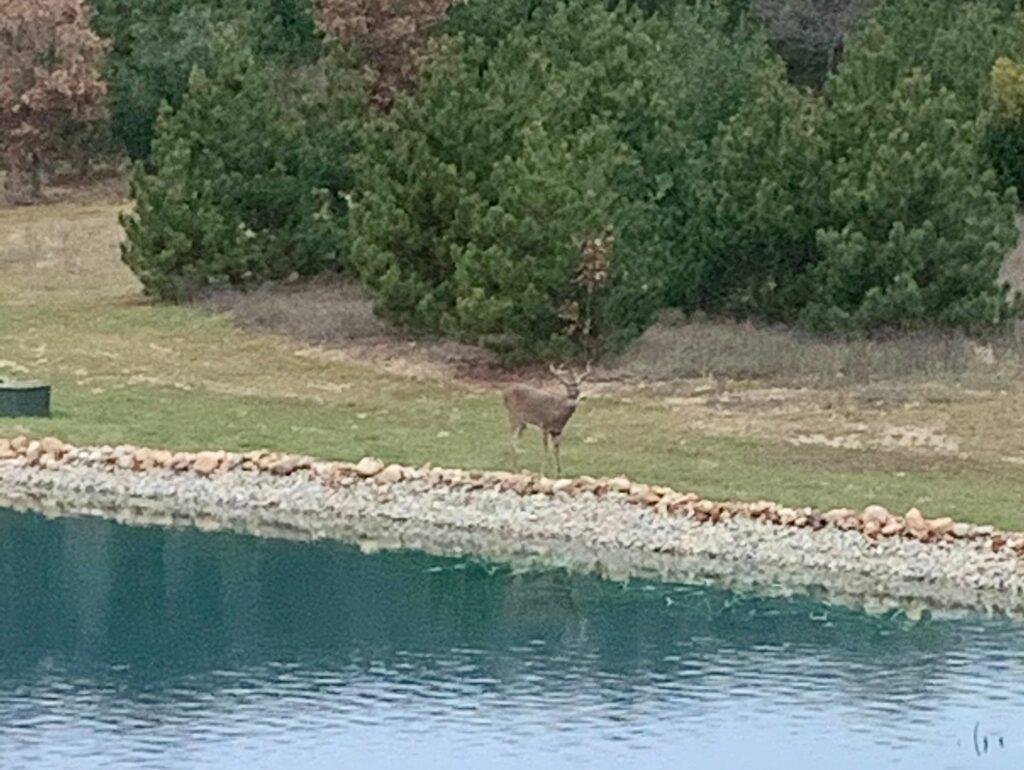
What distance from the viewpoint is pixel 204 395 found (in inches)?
1095

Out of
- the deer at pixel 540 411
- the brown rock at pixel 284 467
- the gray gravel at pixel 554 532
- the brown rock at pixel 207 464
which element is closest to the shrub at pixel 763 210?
the deer at pixel 540 411

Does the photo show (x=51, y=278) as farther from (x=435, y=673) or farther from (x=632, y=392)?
(x=435, y=673)

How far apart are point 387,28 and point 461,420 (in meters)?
26.1

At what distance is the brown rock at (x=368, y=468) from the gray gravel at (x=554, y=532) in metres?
0.14

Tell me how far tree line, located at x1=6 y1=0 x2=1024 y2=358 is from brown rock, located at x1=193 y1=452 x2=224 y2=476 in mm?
6096

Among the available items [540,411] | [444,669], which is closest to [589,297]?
[540,411]

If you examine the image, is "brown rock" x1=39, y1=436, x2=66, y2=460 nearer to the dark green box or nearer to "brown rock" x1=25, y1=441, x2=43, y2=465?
"brown rock" x1=25, y1=441, x2=43, y2=465

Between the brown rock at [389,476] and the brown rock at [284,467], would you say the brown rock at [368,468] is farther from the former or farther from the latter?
the brown rock at [284,467]

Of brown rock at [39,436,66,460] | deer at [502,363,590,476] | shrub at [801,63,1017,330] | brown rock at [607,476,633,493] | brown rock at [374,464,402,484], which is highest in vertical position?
shrub at [801,63,1017,330]

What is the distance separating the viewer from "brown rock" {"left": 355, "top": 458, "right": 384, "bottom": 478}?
22016mm

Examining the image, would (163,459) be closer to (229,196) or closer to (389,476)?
(389,476)

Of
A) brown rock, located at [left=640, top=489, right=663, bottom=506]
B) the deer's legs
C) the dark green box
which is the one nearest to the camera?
brown rock, located at [left=640, top=489, right=663, bottom=506]

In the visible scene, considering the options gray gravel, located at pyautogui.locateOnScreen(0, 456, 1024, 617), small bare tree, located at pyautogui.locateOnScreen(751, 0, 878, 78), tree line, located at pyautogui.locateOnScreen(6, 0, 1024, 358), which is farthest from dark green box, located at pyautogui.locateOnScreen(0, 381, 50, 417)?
small bare tree, located at pyautogui.locateOnScreen(751, 0, 878, 78)

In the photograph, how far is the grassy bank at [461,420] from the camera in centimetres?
2238
